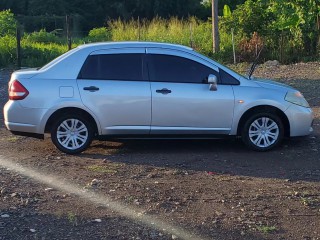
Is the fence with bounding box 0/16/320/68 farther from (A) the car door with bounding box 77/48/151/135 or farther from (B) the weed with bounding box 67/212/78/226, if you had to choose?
(B) the weed with bounding box 67/212/78/226

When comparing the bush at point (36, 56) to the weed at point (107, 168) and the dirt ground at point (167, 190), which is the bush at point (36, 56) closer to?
the dirt ground at point (167, 190)

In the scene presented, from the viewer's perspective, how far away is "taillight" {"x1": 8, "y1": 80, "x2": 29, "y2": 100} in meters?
8.93

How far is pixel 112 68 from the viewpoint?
9125mm

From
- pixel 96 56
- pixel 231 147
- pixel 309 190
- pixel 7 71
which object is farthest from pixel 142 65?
pixel 7 71

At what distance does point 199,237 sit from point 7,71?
16.5m

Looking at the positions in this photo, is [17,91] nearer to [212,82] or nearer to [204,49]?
[212,82]

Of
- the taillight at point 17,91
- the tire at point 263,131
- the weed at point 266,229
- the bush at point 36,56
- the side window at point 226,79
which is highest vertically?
the bush at point 36,56

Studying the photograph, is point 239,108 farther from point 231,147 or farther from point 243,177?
Result: point 243,177

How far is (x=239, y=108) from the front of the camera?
9.08 meters

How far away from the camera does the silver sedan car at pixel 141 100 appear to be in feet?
29.3

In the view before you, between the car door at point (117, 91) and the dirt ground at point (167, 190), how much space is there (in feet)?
1.61

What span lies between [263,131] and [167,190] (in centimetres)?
266

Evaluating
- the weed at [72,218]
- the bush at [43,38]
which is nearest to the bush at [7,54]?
the bush at [43,38]

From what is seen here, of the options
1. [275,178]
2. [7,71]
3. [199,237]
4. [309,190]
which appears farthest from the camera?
[7,71]
